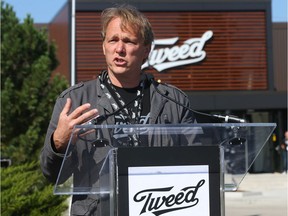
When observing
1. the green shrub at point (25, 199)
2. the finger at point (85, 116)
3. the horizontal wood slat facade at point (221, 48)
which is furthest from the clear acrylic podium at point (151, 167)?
the horizontal wood slat facade at point (221, 48)

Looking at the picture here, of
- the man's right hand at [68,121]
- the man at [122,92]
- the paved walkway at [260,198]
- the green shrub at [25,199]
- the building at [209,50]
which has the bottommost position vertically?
the paved walkway at [260,198]

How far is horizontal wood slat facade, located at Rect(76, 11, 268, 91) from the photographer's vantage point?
28.7m

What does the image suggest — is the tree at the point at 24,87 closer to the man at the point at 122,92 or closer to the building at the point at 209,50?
the man at the point at 122,92

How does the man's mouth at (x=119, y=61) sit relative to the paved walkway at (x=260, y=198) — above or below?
above

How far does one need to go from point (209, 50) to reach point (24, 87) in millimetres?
14910

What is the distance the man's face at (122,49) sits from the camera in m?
3.06

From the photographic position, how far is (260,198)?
1884cm

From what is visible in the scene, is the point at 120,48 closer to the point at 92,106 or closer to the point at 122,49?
the point at 122,49

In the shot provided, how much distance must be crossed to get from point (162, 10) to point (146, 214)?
26196 mm

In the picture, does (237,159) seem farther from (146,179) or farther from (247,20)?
(247,20)

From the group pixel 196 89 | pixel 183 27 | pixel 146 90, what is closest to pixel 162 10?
pixel 183 27

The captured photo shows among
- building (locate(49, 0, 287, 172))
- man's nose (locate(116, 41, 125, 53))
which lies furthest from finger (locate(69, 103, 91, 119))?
building (locate(49, 0, 287, 172))

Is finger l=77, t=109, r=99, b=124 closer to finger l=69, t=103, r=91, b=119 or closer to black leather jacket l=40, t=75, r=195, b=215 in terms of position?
finger l=69, t=103, r=91, b=119

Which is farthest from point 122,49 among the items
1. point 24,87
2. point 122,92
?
point 24,87
